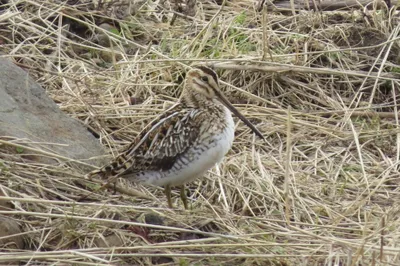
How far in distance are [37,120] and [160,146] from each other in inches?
41.6

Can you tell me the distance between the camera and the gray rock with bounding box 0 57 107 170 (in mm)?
5797

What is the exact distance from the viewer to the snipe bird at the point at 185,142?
17.1ft

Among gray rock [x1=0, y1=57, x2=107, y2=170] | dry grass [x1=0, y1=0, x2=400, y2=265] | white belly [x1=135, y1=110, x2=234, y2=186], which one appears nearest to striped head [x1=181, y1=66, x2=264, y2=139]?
white belly [x1=135, y1=110, x2=234, y2=186]

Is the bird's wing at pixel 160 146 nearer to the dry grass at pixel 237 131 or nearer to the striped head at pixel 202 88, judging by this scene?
the striped head at pixel 202 88

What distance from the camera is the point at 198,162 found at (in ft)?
17.0

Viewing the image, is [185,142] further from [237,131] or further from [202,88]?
[237,131]

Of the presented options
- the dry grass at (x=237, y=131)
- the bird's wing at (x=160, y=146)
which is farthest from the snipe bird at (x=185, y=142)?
the dry grass at (x=237, y=131)

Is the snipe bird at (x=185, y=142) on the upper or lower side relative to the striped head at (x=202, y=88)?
lower

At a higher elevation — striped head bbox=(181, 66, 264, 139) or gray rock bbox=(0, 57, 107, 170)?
striped head bbox=(181, 66, 264, 139)

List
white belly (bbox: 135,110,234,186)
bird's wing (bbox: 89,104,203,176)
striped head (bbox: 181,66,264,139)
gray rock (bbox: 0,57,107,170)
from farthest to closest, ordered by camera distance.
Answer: gray rock (bbox: 0,57,107,170) < striped head (bbox: 181,66,264,139) < bird's wing (bbox: 89,104,203,176) < white belly (bbox: 135,110,234,186)

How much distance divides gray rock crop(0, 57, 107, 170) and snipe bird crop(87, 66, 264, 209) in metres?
0.53

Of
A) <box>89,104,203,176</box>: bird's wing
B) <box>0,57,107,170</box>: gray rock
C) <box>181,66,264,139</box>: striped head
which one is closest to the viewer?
<box>89,104,203,176</box>: bird's wing

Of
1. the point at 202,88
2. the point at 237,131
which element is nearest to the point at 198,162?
the point at 202,88

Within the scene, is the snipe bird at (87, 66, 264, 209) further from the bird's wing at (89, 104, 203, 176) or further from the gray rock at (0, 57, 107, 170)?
the gray rock at (0, 57, 107, 170)
